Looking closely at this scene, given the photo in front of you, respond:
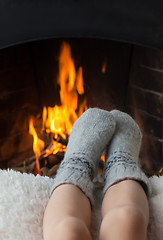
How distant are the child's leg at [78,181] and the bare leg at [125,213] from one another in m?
0.04

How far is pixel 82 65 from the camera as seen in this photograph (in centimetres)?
131

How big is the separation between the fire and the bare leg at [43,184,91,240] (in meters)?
0.65

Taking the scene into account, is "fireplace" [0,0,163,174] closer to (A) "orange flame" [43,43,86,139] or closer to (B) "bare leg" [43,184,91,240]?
(A) "orange flame" [43,43,86,139]

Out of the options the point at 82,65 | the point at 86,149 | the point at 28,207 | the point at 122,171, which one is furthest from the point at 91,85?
the point at 28,207

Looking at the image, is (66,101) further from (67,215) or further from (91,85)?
(67,215)

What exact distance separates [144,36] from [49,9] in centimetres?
29

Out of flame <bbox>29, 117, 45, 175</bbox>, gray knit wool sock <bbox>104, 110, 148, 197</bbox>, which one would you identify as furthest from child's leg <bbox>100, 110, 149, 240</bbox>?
flame <bbox>29, 117, 45, 175</bbox>

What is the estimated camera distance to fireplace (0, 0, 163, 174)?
40.2 inches

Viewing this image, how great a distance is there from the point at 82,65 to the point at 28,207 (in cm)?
70

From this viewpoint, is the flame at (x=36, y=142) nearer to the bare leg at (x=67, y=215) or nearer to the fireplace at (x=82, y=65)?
the fireplace at (x=82, y=65)

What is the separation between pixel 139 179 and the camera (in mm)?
767

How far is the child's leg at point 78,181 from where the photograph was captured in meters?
0.61

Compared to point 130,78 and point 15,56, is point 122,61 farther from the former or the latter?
point 15,56

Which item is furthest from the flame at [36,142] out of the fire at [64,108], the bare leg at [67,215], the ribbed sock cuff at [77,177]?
the bare leg at [67,215]
